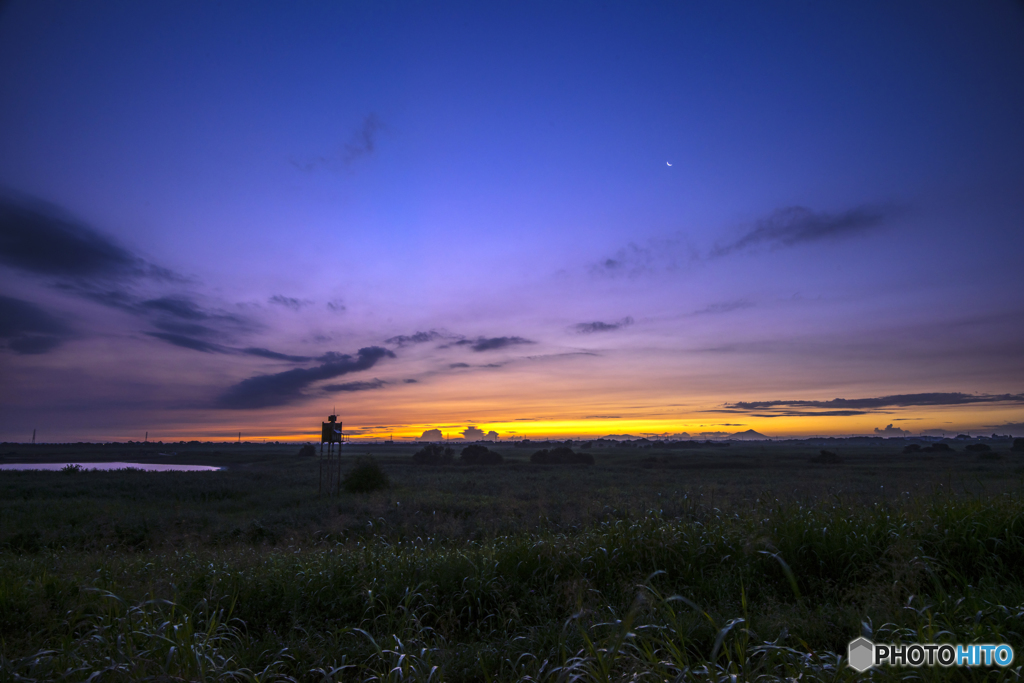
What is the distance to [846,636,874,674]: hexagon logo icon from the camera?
101 inches

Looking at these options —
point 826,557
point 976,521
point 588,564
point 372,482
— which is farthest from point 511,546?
point 372,482

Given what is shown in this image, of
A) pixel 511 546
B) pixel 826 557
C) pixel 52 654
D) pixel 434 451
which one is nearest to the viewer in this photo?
pixel 52 654

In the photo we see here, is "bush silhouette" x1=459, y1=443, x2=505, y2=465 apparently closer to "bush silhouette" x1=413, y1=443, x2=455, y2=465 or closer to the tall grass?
"bush silhouette" x1=413, y1=443, x2=455, y2=465

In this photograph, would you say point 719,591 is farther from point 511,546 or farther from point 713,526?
point 511,546

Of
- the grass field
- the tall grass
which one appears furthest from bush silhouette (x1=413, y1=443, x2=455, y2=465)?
the tall grass

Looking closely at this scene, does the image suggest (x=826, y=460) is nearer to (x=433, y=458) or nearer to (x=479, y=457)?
(x=479, y=457)

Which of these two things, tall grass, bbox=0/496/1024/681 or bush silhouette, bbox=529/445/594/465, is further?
bush silhouette, bbox=529/445/594/465

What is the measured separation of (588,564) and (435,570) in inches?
75.6

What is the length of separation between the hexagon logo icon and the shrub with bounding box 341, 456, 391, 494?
81.0ft

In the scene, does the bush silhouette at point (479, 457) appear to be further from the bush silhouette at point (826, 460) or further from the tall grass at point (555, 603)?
the tall grass at point (555, 603)

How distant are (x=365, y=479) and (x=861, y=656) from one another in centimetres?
2545

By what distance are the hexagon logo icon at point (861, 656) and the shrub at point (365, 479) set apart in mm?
24680

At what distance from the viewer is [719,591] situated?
16.6 feet

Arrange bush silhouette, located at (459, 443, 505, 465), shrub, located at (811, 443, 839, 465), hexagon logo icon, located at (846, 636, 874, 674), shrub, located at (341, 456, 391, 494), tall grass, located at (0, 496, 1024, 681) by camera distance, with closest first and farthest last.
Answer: hexagon logo icon, located at (846, 636, 874, 674)
tall grass, located at (0, 496, 1024, 681)
shrub, located at (341, 456, 391, 494)
shrub, located at (811, 443, 839, 465)
bush silhouette, located at (459, 443, 505, 465)
